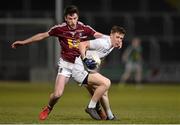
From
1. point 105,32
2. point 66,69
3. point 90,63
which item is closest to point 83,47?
point 90,63

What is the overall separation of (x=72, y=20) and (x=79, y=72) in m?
1.02

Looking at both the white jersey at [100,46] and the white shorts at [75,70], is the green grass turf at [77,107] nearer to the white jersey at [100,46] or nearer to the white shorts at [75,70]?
the white shorts at [75,70]

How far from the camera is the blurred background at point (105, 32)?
4006 centimetres

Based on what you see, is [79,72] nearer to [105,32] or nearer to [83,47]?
[83,47]

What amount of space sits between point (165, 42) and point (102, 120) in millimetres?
27539

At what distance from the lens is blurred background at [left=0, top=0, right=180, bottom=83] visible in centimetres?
4006

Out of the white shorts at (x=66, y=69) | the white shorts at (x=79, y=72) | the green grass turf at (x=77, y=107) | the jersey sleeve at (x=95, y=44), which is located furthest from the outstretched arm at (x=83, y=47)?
the green grass turf at (x=77, y=107)

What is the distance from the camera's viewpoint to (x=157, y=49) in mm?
42250

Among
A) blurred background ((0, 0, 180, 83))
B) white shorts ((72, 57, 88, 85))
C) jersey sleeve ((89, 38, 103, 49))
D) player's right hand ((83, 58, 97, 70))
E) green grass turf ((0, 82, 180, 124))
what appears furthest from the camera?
blurred background ((0, 0, 180, 83))

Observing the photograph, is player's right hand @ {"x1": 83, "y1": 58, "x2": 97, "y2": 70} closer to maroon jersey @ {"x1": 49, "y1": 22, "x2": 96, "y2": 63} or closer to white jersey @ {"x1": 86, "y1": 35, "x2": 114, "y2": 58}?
white jersey @ {"x1": 86, "y1": 35, "x2": 114, "y2": 58}

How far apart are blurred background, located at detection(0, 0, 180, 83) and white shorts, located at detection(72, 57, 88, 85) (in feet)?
70.8

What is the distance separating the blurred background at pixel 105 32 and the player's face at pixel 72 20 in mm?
21688

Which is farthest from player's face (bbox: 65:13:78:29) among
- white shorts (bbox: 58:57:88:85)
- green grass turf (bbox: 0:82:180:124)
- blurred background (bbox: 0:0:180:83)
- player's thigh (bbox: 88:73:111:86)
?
blurred background (bbox: 0:0:180:83)

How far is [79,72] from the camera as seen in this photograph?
16.1 meters
